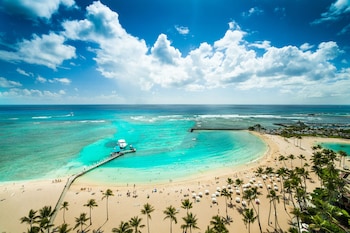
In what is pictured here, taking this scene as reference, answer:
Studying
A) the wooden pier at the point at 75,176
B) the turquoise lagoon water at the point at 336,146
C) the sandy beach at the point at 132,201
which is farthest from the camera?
the turquoise lagoon water at the point at 336,146

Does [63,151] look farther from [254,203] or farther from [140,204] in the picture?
[254,203]

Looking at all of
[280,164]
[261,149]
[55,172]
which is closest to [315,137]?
[261,149]

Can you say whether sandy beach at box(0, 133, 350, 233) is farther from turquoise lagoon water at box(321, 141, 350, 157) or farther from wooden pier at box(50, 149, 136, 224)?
→ turquoise lagoon water at box(321, 141, 350, 157)

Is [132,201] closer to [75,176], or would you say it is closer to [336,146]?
[75,176]

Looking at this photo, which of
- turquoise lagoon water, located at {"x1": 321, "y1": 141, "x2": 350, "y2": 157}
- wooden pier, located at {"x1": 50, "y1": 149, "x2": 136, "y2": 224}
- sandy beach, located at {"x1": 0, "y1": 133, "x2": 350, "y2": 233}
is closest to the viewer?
sandy beach, located at {"x1": 0, "y1": 133, "x2": 350, "y2": 233}

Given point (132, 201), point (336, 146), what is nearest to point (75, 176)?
point (132, 201)

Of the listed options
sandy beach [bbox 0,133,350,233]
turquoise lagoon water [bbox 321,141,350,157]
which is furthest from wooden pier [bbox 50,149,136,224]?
turquoise lagoon water [bbox 321,141,350,157]

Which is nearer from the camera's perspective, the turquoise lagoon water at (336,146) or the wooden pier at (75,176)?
the wooden pier at (75,176)

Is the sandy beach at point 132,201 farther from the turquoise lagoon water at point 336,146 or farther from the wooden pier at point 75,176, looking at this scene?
the turquoise lagoon water at point 336,146

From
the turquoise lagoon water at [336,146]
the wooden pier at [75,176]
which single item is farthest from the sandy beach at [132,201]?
the turquoise lagoon water at [336,146]
